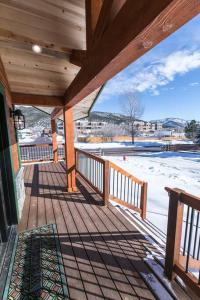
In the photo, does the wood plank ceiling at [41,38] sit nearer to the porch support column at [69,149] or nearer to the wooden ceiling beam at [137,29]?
the wooden ceiling beam at [137,29]

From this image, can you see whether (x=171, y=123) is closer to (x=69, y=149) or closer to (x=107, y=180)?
(x=69, y=149)

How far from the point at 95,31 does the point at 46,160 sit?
6.73m

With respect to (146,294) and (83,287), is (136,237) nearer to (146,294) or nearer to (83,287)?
(146,294)

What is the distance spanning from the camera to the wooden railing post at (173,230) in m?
1.55

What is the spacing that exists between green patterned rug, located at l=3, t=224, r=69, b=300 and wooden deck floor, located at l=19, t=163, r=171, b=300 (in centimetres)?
10

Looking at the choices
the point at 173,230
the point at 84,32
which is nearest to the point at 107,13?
the point at 84,32

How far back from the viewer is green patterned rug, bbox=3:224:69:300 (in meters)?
1.51

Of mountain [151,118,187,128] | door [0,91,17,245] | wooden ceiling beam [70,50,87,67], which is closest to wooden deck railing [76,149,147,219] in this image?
door [0,91,17,245]

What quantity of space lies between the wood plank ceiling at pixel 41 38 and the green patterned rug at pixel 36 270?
8.41ft

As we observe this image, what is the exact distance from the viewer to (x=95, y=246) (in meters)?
2.13

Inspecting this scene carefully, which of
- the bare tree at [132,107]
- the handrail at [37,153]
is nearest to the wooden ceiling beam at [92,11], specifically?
the handrail at [37,153]

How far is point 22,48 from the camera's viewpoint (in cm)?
206

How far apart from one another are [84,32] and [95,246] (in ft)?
8.53

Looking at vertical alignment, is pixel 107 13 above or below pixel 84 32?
below
